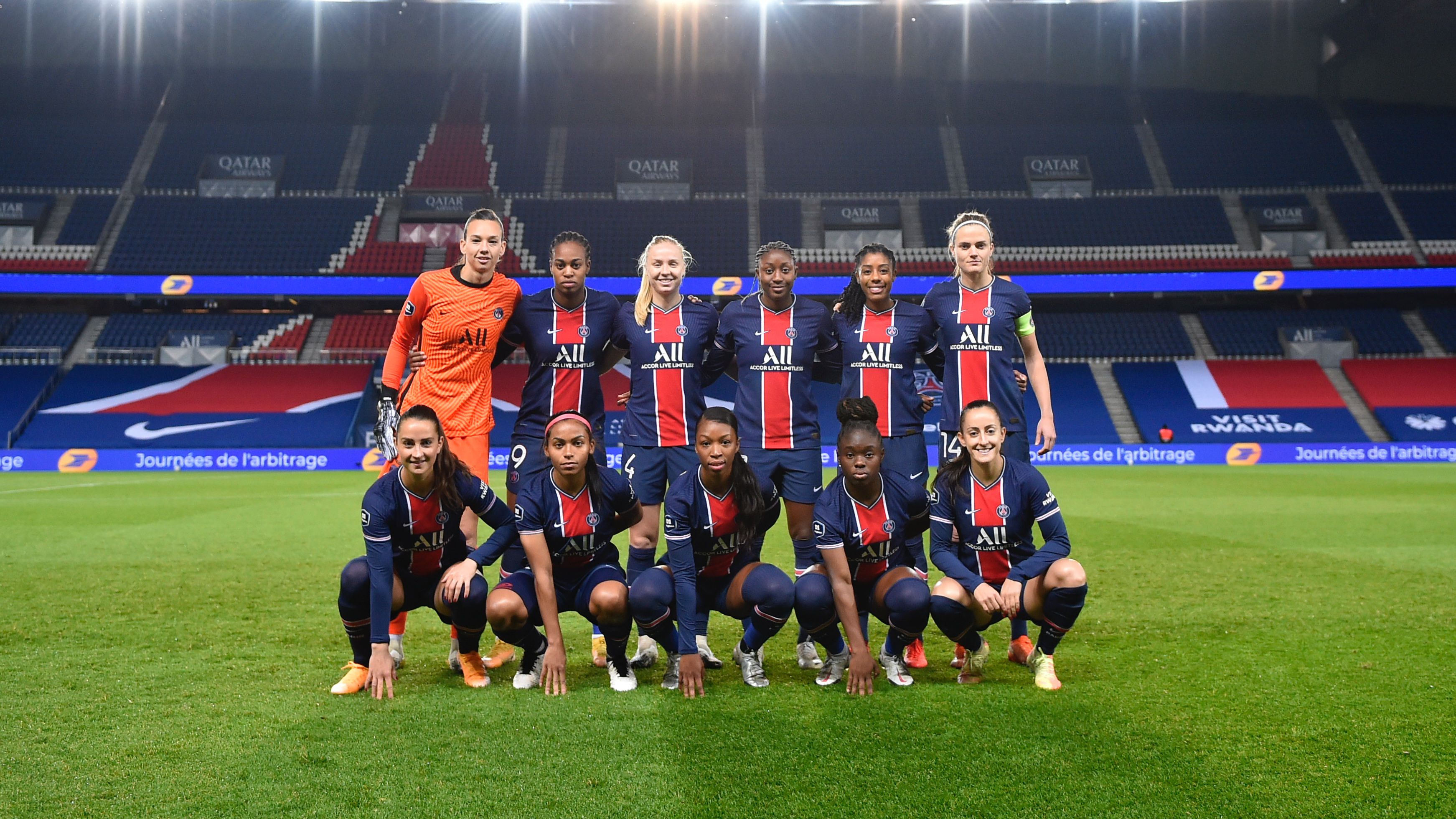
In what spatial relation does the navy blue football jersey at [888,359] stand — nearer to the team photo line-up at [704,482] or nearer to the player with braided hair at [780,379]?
the team photo line-up at [704,482]

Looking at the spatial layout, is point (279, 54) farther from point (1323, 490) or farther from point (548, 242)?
point (1323, 490)

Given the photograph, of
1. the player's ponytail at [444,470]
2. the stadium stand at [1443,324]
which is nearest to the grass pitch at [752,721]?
the player's ponytail at [444,470]

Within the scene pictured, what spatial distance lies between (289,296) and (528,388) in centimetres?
2353

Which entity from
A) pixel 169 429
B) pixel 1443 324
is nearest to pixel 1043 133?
pixel 1443 324

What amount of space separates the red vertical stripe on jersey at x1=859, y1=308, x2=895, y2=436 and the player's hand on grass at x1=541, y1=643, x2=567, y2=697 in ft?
6.18

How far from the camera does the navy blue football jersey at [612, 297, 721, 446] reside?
4.69m

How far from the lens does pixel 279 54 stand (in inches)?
1256

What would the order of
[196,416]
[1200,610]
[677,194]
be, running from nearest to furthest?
[1200,610] → [196,416] → [677,194]

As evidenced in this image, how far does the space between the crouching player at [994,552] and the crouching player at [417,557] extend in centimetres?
186

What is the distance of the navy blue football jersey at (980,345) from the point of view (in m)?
4.80

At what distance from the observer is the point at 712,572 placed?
14.1 feet

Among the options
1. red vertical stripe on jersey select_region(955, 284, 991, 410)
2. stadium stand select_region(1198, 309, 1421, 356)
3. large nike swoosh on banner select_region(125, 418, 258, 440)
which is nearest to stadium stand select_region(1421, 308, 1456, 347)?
stadium stand select_region(1198, 309, 1421, 356)

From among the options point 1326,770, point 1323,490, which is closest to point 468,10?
point 1323,490

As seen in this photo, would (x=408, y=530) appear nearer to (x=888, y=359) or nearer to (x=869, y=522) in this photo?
(x=869, y=522)
